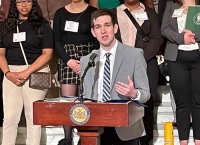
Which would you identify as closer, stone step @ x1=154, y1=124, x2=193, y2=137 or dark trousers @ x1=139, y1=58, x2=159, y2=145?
dark trousers @ x1=139, y1=58, x2=159, y2=145

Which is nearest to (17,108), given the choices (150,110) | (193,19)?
(150,110)

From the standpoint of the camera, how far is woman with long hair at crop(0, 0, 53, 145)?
13.2 ft

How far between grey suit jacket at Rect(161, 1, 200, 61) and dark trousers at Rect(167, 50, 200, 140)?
0.20 ft

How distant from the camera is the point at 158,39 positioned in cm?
399

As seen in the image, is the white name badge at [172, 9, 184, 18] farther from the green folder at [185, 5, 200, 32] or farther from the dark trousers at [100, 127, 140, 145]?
the dark trousers at [100, 127, 140, 145]

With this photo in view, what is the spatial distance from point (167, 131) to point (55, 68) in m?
1.45

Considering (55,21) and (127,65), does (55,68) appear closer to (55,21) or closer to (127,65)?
(55,21)

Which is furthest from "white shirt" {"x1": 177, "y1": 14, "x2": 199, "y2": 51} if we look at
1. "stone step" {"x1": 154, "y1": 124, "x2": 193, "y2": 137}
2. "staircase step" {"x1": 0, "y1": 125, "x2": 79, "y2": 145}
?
"staircase step" {"x1": 0, "y1": 125, "x2": 79, "y2": 145}

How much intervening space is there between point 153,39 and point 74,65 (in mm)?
744

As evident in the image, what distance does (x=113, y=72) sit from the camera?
9.00ft

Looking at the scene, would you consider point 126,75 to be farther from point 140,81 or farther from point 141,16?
point 141,16

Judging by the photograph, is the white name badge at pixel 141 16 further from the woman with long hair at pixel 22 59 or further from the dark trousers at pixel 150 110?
the woman with long hair at pixel 22 59

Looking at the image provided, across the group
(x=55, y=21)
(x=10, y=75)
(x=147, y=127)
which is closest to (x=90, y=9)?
(x=55, y=21)

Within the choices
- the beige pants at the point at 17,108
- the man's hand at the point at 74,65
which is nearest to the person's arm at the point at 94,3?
the man's hand at the point at 74,65
